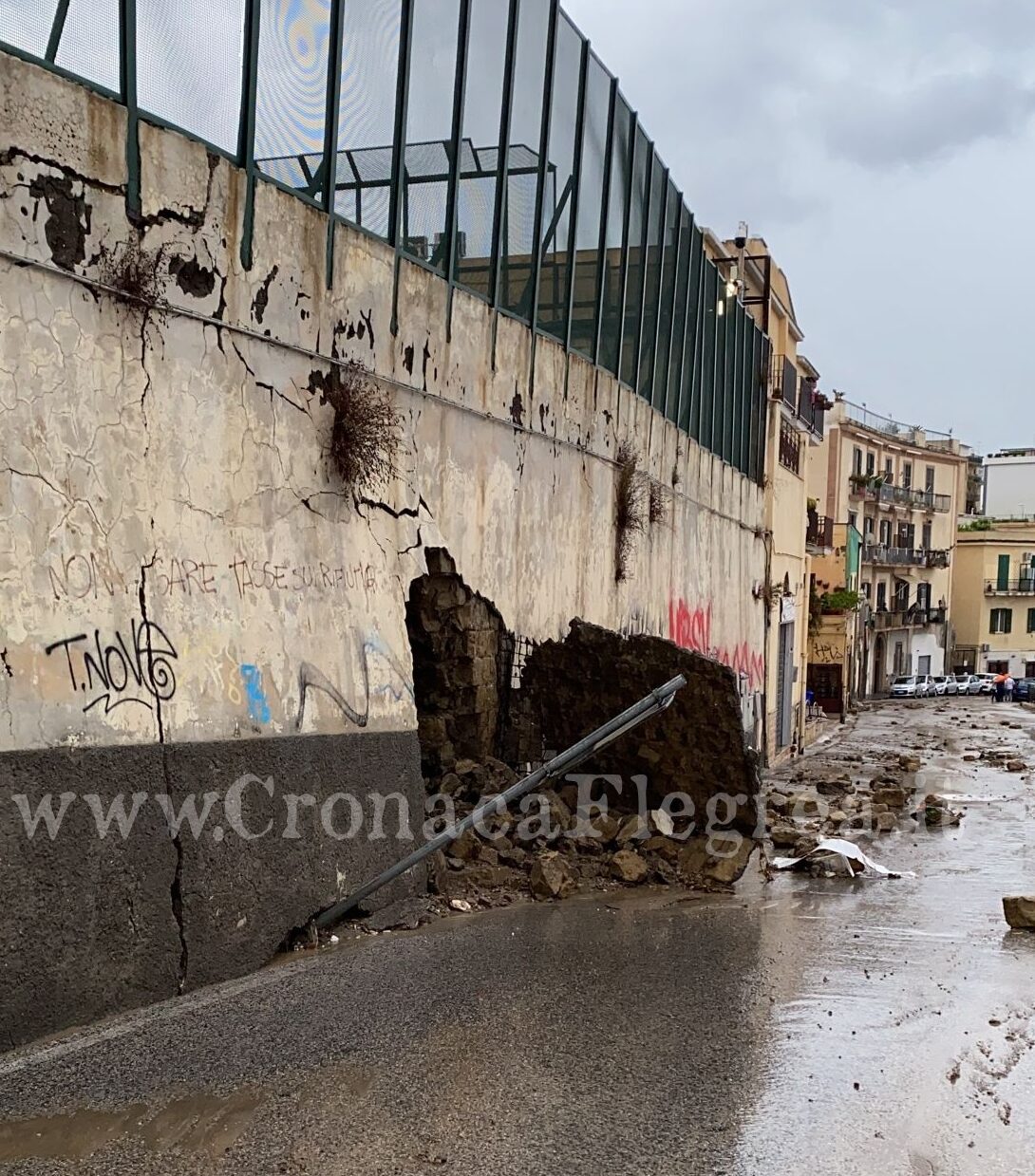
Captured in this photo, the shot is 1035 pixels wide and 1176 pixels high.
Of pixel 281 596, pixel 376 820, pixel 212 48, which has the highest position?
pixel 212 48

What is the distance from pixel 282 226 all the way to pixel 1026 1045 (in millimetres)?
5665

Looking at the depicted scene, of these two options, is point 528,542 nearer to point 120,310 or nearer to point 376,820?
point 376,820

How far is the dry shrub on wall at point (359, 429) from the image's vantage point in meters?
7.35

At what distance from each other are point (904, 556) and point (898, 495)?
113 inches

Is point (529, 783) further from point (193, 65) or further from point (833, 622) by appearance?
point (833, 622)

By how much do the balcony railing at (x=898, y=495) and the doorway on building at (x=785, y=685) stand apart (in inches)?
1095

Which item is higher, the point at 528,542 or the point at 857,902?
the point at 528,542

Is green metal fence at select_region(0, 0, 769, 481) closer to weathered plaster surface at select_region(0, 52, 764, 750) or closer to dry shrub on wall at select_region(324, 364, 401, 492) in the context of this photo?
weathered plaster surface at select_region(0, 52, 764, 750)

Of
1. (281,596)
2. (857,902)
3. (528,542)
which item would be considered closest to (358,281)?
(281,596)

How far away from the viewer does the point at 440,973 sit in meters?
6.27

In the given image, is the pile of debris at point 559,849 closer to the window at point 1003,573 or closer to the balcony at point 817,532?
the balcony at point 817,532

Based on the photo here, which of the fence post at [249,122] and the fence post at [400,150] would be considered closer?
the fence post at [249,122]

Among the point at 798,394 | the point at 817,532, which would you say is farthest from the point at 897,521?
the point at 798,394

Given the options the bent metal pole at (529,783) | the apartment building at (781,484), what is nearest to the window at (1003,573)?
the apartment building at (781,484)
